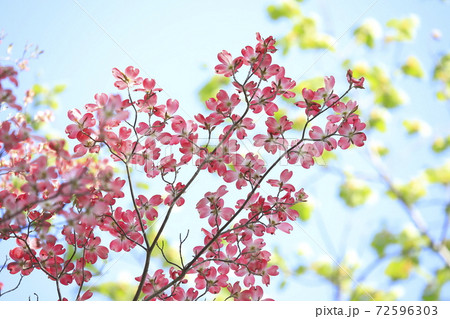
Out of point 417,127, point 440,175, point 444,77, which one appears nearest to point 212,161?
point 440,175

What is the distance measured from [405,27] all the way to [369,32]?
0.21 metres

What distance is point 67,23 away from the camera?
1959mm

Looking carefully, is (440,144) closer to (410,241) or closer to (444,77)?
(444,77)

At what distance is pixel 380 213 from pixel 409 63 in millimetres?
961

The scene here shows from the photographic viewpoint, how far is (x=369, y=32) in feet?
8.70

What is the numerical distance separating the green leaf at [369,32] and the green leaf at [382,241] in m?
1.16

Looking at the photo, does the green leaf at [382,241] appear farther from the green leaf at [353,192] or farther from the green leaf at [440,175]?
the green leaf at [440,175]

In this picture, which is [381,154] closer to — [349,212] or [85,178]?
[349,212]

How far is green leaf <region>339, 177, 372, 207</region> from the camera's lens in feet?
7.91

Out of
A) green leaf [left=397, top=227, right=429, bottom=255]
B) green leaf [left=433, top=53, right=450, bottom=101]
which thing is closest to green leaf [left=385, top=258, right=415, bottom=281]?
green leaf [left=397, top=227, right=429, bottom=255]

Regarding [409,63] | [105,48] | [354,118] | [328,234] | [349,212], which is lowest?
[354,118]

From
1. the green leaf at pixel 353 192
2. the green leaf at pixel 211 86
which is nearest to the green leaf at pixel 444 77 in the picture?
the green leaf at pixel 353 192

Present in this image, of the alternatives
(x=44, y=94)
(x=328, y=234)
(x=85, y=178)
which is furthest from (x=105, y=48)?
(x=85, y=178)

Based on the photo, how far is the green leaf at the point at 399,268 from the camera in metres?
2.28
